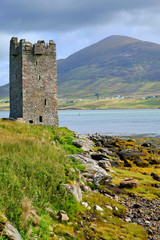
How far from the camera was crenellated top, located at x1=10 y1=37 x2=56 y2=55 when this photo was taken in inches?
1449

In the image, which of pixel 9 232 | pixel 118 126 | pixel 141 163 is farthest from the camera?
pixel 118 126

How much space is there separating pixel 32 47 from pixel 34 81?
466 cm

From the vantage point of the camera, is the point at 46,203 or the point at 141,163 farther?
the point at 141,163

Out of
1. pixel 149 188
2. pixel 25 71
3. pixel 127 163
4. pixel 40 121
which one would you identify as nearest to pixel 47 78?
pixel 25 71

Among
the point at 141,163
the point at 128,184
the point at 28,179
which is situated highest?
the point at 28,179

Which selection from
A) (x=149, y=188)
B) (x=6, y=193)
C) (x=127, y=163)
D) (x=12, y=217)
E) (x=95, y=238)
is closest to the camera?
(x=12, y=217)

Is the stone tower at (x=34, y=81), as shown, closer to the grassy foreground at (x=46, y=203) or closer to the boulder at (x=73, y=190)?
the grassy foreground at (x=46, y=203)

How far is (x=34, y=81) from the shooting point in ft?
122

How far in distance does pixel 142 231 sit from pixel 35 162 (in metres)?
5.13

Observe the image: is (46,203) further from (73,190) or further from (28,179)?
(73,190)

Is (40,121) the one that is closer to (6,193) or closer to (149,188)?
(149,188)

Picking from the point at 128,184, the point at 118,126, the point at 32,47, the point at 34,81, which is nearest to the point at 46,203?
the point at 128,184

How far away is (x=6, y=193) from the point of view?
7.89 meters

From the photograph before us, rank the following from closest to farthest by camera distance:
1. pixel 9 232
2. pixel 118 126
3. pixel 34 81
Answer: pixel 9 232
pixel 34 81
pixel 118 126
